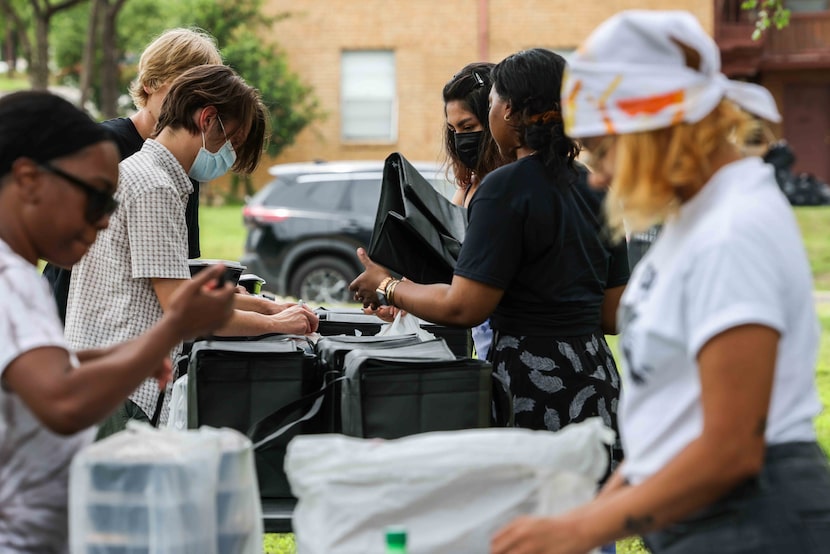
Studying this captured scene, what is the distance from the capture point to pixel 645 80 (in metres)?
2.03

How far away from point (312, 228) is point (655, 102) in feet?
40.5

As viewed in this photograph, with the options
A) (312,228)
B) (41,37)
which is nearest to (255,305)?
(312,228)

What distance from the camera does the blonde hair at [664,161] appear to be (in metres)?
2.03

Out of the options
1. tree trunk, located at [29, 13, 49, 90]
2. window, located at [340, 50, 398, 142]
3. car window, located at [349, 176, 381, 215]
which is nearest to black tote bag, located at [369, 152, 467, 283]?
car window, located at [349, 176, 381, 215]

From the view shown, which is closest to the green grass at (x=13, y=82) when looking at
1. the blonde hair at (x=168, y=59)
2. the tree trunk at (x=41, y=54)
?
the tree trunk at (x=41, y=54)

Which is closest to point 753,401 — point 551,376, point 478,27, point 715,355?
point 715,355

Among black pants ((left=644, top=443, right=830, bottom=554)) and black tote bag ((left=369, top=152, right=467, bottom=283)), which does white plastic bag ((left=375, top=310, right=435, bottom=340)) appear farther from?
black pants ((left=644, top=443, right=830, bottom=554))

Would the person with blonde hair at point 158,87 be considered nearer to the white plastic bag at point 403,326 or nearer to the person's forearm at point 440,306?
the white plastic bag at point 403,326

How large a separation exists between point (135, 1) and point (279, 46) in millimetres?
4286

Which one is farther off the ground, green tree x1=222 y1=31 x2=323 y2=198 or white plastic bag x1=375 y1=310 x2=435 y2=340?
white plastic bag x1=375 y1=310 x2=435 y2=340

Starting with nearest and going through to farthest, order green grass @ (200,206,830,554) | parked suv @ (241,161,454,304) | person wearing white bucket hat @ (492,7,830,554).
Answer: person wearing white bucket hat @ (492,7,830,554) → green grass @ (200,206,830,554) → parked suv @ (241,161,454,304)

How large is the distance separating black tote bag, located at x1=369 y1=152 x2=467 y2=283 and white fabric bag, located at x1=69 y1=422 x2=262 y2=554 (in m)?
1.37

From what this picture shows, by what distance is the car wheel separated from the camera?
1446cm

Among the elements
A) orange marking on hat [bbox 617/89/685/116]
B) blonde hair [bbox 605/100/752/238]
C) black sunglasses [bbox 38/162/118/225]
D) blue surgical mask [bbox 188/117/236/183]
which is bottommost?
blue surgical mask [bbox 188/117/236/183]
